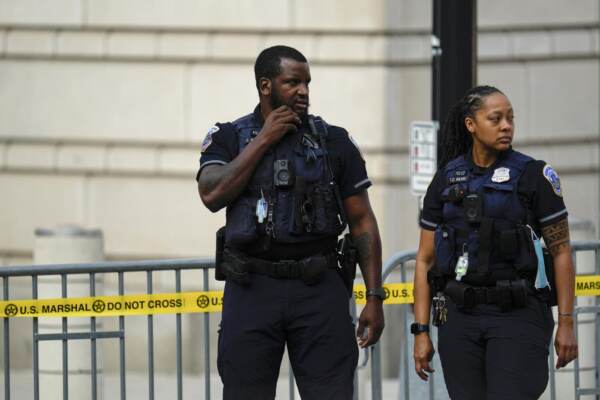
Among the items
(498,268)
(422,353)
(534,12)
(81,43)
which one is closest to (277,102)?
(498,268)

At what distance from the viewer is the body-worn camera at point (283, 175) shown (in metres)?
5.54

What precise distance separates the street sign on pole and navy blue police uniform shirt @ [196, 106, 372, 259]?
3.56 metres

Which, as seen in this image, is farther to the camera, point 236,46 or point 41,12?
point 41,12

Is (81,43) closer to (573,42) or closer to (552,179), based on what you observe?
(573,42)

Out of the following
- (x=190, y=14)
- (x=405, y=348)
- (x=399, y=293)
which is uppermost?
(x=190, y=14)

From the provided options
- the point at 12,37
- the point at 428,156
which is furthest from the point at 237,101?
the point at 428,156

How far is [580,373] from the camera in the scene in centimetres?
845

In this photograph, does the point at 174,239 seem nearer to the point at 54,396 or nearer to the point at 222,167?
the point at 54,396

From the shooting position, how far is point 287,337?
5.64 metres

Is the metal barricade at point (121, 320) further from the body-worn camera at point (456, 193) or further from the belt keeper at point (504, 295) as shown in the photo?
the belt keeper at point (504, 295)

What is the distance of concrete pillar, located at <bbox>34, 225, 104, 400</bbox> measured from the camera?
28.6 ft

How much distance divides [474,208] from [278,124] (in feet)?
2.66

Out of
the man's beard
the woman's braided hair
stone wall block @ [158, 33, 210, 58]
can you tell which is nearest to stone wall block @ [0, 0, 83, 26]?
stone wall block @ [158, 33, 210, 58]

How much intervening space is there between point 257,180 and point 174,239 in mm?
6440
